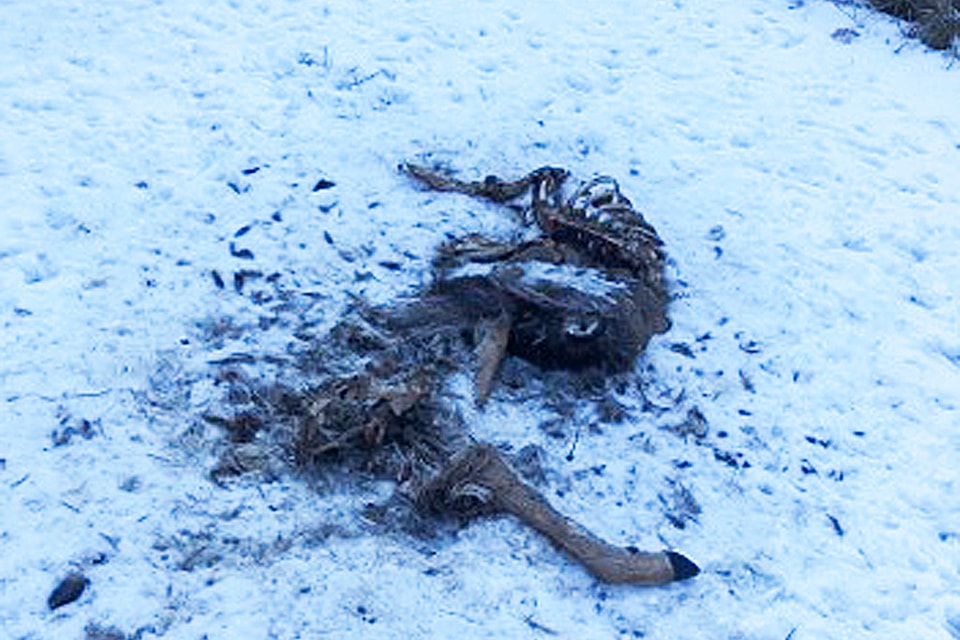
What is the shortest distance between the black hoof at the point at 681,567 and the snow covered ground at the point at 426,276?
0.33 feet

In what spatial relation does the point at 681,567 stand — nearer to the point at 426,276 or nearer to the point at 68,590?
the point at 426,276

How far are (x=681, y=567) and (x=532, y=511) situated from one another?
0.65 metres

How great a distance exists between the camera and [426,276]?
633cm

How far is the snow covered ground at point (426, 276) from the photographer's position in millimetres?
4930

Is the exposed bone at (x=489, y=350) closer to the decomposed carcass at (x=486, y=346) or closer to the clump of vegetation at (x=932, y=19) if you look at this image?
the decomposed carcass at (x=486, y=346)

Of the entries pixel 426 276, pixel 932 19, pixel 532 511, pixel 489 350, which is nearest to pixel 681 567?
pixel 532 511

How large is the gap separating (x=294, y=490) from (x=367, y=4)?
4.31 meters

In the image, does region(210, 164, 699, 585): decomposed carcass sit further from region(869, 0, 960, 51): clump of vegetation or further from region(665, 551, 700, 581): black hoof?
region(869, 0, 960, 51): clump of vegetation

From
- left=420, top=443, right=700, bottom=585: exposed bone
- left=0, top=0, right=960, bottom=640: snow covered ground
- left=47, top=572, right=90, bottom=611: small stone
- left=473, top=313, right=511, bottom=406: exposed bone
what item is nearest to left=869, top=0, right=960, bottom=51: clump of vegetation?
left=0, top=0, right=960, bottom=640: snow covered ground

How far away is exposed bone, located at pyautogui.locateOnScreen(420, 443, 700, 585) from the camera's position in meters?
4.98

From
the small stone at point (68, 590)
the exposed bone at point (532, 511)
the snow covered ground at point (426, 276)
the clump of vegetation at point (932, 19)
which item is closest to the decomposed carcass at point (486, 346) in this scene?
the exposed bone at point (532, 511)

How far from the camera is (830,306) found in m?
6.51

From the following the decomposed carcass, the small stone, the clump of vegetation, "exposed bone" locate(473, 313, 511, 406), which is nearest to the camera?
the small stone

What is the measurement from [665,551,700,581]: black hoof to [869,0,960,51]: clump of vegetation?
202 inches
